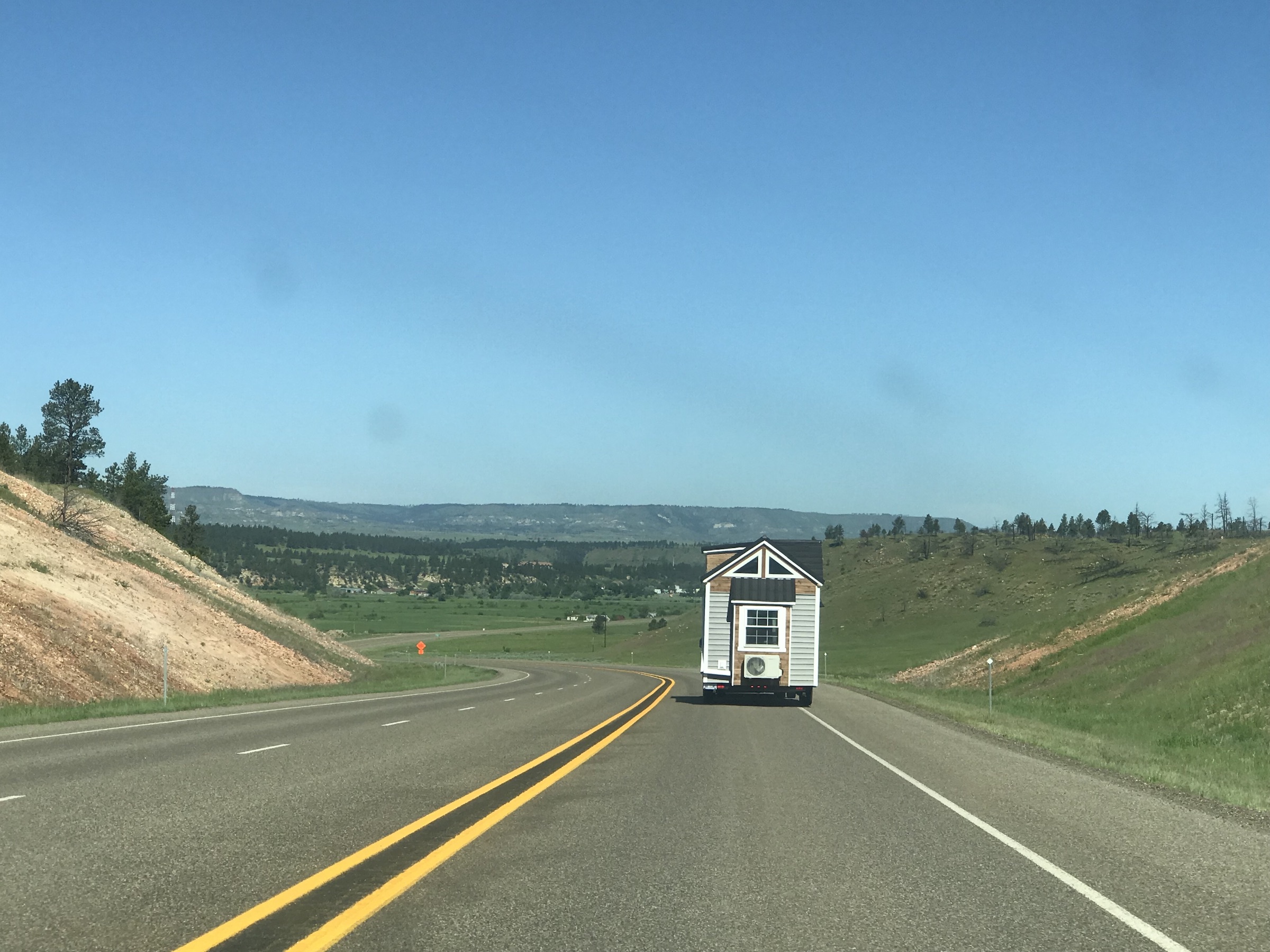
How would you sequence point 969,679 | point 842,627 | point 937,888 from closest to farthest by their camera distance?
point 937,888 < point 969,679 < point 842,627

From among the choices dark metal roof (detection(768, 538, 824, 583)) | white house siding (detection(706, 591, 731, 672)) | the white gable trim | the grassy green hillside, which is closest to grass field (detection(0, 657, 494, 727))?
white house siding (detection(706, 591, 731, 672))

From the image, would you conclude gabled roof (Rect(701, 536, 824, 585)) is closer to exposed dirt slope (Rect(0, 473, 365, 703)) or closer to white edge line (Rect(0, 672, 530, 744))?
white edge line (Rect(0, 672, 530, 744))

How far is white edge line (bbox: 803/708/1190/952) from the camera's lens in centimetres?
701

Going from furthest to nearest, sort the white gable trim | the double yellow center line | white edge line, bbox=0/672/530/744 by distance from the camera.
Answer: the white gable trim → white edge line, bbox=0/672/530/744 → the double yellow center line

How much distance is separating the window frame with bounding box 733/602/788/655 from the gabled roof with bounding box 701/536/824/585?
178 cm

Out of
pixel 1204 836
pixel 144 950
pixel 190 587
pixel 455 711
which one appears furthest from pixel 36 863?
pixel 190 587

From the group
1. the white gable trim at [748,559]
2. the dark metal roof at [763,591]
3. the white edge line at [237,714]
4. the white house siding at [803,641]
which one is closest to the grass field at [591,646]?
the white edge line at [237,714]

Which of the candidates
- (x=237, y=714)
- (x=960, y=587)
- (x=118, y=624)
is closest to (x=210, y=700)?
(x=237, y=714)

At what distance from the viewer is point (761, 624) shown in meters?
37.2

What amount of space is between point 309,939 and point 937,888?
14.0ft

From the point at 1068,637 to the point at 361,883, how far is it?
53519 mm

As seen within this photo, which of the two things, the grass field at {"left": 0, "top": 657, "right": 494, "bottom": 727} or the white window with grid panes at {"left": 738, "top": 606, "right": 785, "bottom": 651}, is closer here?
the grass field at {"left": 0, "top": 657, "right": 494, "bottom": 727}

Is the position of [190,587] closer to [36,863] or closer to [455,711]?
[455,711]

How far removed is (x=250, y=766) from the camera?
590 inches
